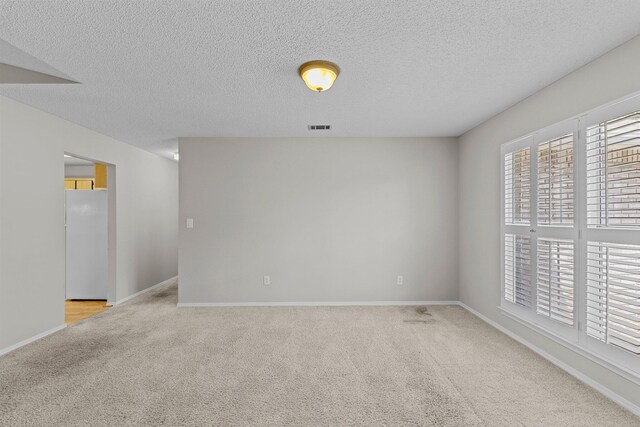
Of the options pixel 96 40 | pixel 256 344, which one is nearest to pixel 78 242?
pixel 256 344

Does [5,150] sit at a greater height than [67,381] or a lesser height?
greater

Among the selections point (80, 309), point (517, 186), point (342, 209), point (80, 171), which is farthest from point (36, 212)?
point (517, 186)

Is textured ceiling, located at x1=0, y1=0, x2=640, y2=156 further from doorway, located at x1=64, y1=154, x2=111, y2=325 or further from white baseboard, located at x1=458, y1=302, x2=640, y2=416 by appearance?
white baseboard, located at x1=458, y1=302, x2=640, y2=416

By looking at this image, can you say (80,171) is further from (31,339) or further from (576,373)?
(576,373)

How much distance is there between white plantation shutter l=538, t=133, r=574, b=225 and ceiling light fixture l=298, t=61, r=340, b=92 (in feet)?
6.57

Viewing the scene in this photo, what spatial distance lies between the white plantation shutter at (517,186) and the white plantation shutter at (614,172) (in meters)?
0.77

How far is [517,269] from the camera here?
11.6 ft

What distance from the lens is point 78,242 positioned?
5301 mm

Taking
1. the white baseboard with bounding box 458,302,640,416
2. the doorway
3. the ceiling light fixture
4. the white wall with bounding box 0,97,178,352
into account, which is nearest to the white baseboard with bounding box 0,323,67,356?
the white wall with bounding box 0,97,178,352

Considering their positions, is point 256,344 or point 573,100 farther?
point 256,344

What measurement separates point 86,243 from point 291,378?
14.2ft

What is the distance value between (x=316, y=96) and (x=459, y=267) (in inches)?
130

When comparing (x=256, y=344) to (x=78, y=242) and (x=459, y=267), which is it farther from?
(x=78, y=242)

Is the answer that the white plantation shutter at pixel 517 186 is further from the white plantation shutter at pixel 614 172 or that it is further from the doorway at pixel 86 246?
the doorway at pixel 86 246
